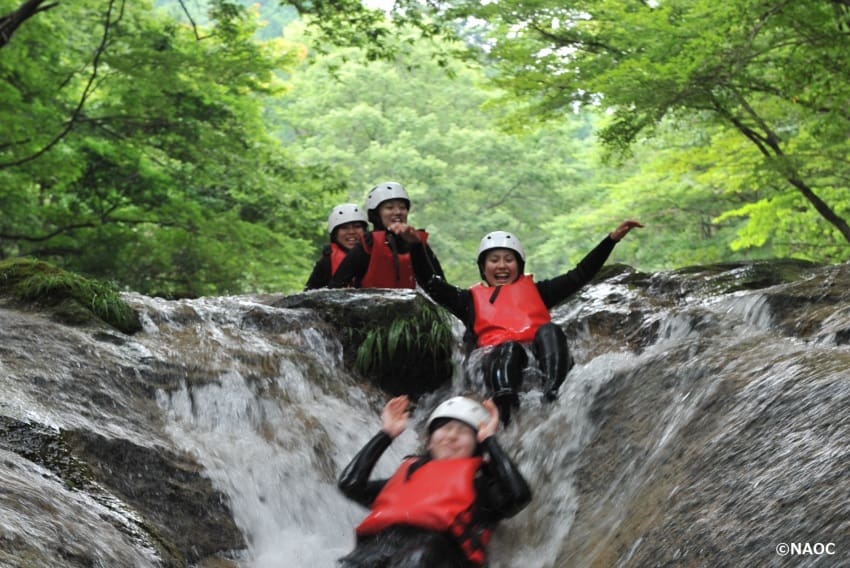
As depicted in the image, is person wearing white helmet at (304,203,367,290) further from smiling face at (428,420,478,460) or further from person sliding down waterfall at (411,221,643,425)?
smiling face at (428,420,478,460)

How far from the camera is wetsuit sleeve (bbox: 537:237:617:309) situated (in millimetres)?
6220

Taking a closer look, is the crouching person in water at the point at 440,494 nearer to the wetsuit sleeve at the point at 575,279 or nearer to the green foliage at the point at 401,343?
the green foliage at the point at 401,343

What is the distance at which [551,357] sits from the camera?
545 cm

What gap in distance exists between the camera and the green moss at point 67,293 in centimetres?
580

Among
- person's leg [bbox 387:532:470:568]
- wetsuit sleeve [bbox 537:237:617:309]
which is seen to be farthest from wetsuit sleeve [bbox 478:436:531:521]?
wetsuit sleeve [bbox 537:237:617:309]

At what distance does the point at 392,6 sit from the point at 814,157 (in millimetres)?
5437

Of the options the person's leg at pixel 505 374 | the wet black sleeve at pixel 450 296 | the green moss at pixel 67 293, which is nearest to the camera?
the person's leg at pixel 505 374

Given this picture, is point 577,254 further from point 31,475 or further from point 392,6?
point 31,475

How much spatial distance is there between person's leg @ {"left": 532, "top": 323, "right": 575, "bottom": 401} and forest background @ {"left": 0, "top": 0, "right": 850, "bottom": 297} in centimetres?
325

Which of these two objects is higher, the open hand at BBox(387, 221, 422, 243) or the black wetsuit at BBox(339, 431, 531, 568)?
the open hand at BBox(387, 221, 422, 243)

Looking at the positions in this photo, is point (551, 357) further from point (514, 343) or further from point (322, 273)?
point (322, 273)

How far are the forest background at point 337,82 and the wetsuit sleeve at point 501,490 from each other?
15.7 feet

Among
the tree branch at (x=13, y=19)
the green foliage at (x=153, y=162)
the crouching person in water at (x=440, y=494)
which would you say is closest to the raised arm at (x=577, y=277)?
the crouching person in water at (x=440, y=494)

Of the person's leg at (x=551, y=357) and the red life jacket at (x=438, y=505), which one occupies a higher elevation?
the person's leg at (x=551, y=357)
